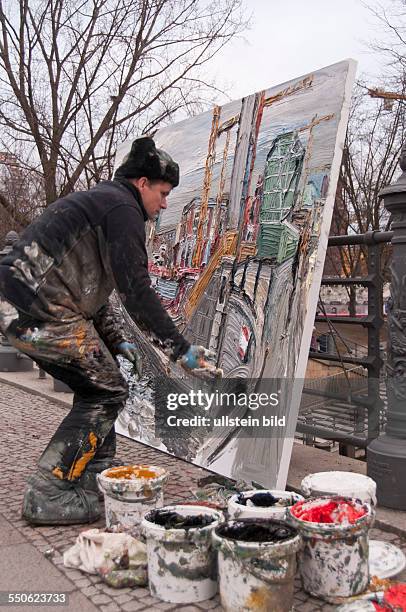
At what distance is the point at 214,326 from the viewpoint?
4.24m

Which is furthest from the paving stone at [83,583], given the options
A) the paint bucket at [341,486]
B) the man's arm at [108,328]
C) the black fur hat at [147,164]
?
the black fur hat at [147,164]

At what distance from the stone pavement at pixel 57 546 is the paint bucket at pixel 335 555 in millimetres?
77

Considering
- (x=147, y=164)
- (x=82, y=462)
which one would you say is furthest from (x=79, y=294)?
(x=82, y=462)

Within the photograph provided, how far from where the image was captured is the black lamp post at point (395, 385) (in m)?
3.26

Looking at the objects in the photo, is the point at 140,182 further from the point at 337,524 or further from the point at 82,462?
the point at 337,524

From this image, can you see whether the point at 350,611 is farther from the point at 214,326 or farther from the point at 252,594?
the point at 214,326

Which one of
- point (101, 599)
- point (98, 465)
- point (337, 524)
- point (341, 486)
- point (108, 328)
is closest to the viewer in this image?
point (337, 524)

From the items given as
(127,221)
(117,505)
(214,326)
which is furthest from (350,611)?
(214,326)

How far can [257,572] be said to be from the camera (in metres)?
2.19

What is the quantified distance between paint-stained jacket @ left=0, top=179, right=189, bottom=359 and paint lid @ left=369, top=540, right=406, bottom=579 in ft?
4.67

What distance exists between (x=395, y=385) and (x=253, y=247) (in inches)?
47.6

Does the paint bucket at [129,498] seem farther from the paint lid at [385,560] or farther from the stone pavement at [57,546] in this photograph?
the paint lid at [385,560]

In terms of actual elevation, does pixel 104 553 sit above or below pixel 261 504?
below

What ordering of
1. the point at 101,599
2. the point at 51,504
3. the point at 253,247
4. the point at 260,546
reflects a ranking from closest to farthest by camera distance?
1. the point at 260,546
2. the point at 101,599
3. the point at 51,504
4. the point at 253,247
